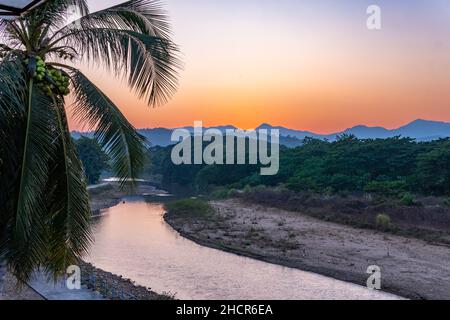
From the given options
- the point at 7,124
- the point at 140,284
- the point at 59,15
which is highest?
the point at 59,15

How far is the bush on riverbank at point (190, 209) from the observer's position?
41.3m

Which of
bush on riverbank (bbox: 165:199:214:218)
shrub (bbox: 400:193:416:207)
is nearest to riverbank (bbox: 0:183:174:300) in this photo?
bush on riverbank (bbox: 165:199:214:218)

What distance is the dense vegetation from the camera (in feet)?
136

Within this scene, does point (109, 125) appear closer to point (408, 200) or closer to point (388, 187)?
point (408, 200)

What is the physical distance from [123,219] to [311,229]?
16056 millimetres

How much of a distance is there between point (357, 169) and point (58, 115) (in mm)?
46700

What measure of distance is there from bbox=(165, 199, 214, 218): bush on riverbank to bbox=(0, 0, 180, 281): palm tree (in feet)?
113

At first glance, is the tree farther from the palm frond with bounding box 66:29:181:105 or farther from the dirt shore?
the palm frond with bounding box 66:29:181:105

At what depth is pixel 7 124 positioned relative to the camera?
5.34m

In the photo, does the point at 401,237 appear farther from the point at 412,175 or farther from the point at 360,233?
the point at 412,175

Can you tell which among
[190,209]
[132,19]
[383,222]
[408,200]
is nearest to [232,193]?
[190,209]
